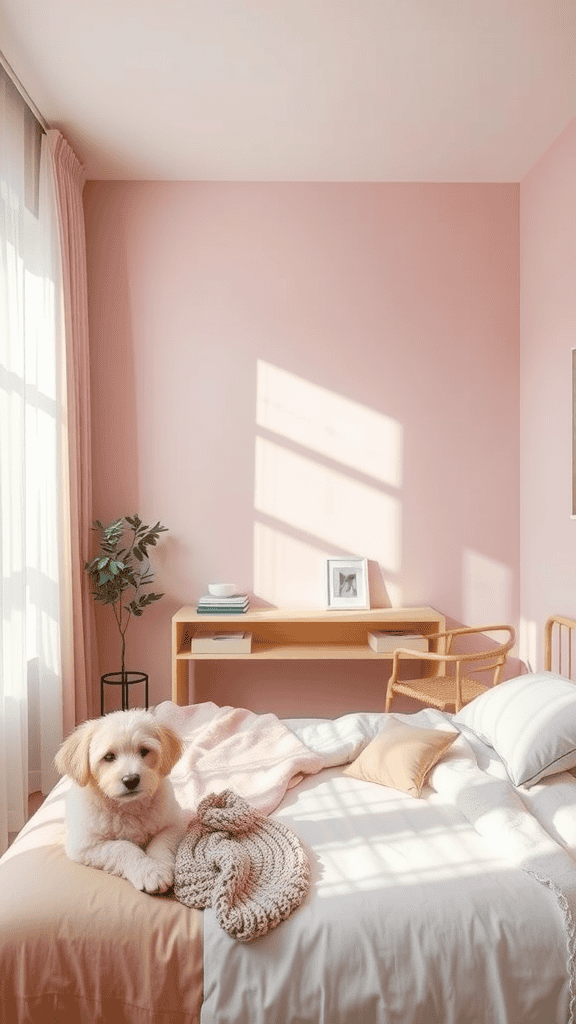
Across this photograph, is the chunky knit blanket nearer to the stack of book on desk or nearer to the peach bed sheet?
the peach bed sheet

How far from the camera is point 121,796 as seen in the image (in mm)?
1653

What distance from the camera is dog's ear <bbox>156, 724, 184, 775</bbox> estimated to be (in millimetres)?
1738

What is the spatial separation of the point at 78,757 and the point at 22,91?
2.76 m

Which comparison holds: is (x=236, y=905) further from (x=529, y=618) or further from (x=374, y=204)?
(x=374, y=204)

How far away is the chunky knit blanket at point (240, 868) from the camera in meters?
1.52

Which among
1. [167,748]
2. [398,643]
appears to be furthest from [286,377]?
[167,748]

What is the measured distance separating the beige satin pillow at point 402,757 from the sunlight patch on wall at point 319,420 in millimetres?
1912

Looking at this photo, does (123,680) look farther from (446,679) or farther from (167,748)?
(167,748)

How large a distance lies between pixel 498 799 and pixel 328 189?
323cm

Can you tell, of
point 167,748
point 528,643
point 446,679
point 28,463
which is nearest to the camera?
point 167,748

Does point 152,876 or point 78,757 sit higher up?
point 78,757

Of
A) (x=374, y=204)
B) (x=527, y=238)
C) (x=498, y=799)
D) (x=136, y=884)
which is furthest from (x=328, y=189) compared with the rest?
(x=136, y=884)

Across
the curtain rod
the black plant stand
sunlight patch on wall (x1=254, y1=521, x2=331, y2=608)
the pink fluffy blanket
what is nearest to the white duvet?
the pink fluffy blanket

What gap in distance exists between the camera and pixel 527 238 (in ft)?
12.8
